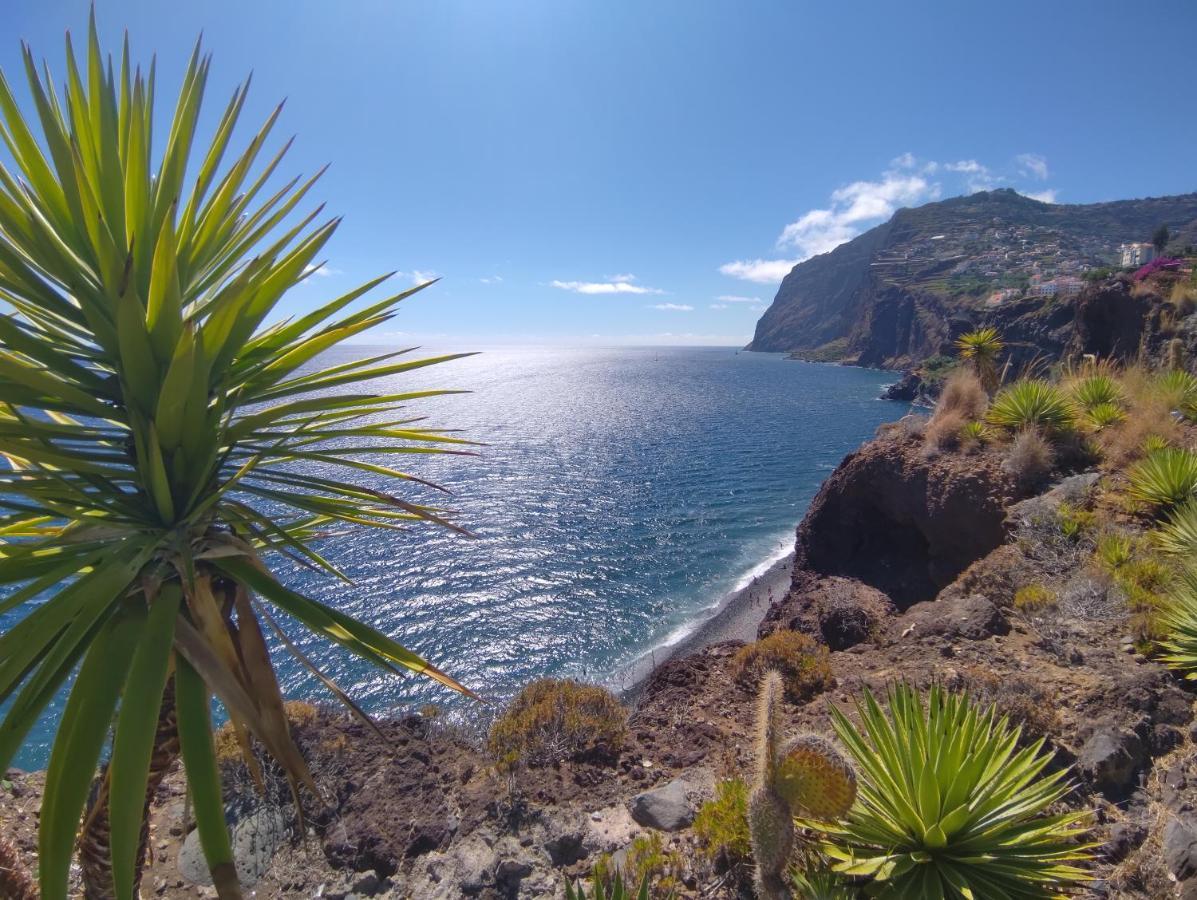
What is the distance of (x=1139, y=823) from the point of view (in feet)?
11.9

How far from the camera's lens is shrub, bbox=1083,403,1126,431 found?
9.94 meters

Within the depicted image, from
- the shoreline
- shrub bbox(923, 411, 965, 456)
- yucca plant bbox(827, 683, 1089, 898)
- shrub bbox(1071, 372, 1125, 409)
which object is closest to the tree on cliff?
the shoreline

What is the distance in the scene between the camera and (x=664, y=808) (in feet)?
15.4

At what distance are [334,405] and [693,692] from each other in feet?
23.2

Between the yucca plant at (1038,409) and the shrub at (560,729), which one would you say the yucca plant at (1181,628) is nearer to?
the shrub at (560,729)

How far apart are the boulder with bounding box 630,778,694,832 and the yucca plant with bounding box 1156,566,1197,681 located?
4.08m

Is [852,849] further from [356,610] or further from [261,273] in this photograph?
[356,610]

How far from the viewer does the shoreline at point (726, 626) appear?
16141mm

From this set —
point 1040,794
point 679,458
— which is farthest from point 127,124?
point 679,458

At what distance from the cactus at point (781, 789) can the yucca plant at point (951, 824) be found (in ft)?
1.50

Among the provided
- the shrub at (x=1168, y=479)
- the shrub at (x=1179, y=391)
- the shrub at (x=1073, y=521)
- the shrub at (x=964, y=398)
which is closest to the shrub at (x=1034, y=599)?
the shrub at (x=1073, y=521)

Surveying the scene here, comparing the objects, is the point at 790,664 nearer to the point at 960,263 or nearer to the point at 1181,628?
the point at 1181,628

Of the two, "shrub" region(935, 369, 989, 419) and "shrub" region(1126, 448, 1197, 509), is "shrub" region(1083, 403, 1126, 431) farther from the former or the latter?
"shrub" region(1126, 448, 1197, 509)

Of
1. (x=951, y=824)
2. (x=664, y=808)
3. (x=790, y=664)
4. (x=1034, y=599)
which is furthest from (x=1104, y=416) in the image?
(x=664, y=808)
